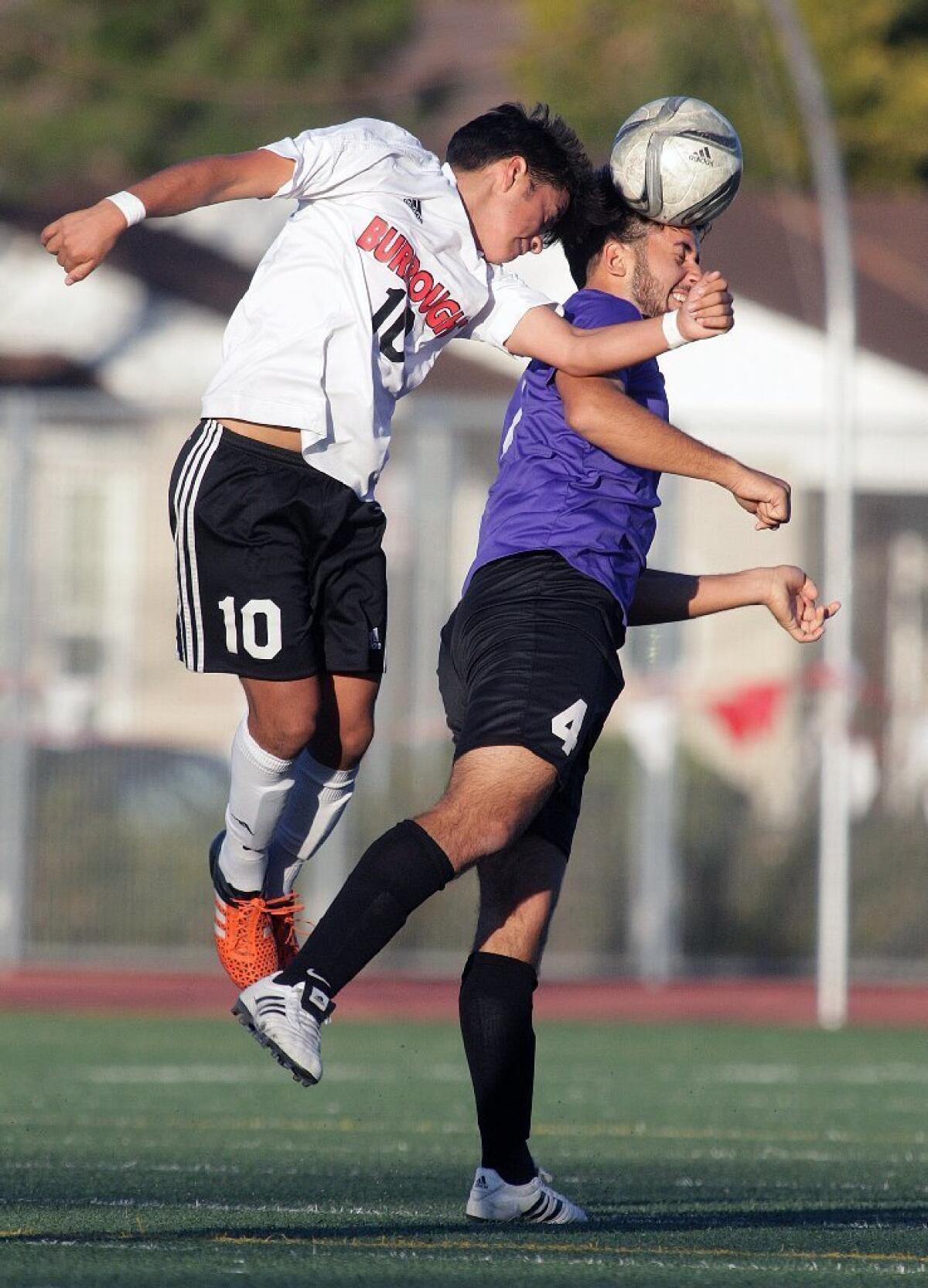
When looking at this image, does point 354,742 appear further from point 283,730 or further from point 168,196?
point 168,196

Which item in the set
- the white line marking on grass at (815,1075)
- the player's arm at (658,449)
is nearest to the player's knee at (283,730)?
the player's arm at (658,449)

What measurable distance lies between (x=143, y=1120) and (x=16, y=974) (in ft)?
21.3

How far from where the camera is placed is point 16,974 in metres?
14.1

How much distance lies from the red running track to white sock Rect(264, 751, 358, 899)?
713 centimetres

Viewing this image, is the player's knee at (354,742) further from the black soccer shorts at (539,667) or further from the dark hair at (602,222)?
the dark hair at (602,222)

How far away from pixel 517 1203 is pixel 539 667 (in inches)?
45.5

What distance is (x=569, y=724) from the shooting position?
5195 millimetres

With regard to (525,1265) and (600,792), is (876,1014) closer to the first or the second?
(600,792)

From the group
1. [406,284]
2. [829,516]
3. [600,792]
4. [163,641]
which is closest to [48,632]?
[163,641]

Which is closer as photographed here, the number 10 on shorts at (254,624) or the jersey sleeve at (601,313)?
the number 10 on shorts at (254,624)

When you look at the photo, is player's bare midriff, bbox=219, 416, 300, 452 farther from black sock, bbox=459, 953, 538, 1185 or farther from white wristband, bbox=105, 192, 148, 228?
black sock, bbox=459, 953, 538, 1185

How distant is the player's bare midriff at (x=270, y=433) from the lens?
554 cm

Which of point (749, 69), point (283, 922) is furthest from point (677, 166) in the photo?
point (749, 69)

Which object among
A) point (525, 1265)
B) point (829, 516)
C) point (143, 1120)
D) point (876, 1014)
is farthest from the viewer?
point (876, 1014)
